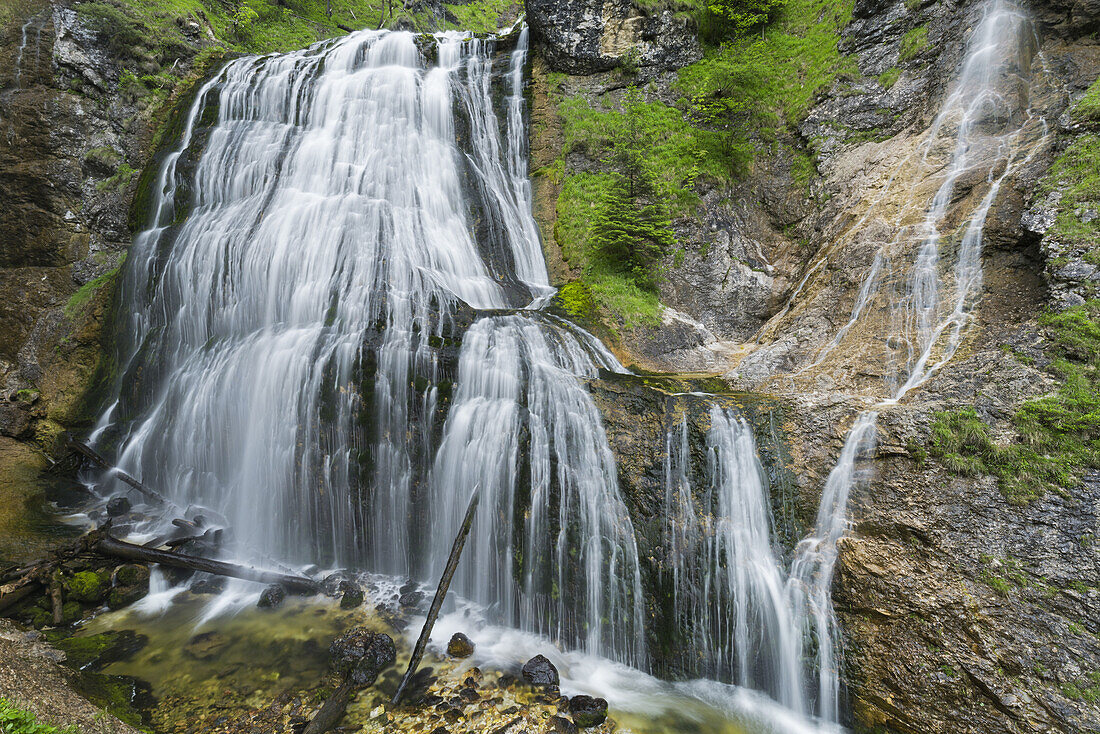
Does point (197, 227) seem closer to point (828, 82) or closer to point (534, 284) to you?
point (534, 284)

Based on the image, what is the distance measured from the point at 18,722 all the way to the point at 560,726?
4009 mm

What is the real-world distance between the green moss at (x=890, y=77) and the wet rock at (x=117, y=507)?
16.6 meters

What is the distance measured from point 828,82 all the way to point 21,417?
18547 mm

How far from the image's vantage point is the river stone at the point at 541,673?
15.9ft

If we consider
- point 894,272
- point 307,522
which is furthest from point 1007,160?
point 307,522

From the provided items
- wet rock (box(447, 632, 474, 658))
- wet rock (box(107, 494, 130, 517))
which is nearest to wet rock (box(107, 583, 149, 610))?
wet rock (box(107, 494, 130, 517))

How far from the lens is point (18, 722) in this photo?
262 centimetres

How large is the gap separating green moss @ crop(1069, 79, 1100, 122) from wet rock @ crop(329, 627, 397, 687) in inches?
436

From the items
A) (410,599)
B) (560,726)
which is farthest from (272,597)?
(560,726)

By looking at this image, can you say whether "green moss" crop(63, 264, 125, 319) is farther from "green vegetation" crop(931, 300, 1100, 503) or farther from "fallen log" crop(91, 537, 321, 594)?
"green vegetation" crop(931, 300, 1100, 503)

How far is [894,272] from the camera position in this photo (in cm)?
→ 671

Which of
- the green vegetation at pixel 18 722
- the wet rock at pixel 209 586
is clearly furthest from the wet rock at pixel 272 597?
the green vegetation at pixel 18 722

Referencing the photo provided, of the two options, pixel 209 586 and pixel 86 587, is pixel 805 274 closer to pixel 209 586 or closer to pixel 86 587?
pixel 209 586

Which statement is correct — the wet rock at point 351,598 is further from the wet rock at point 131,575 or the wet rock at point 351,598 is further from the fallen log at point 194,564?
the wet rock at point 131,575
